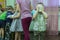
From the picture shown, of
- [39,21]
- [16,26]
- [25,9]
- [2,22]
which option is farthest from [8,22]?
Result: [25,9]

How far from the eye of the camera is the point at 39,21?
7.72 meters

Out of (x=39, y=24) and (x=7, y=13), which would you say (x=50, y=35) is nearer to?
(x=39, y=24)

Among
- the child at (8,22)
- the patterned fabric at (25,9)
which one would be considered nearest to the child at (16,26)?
the child at (8,22)

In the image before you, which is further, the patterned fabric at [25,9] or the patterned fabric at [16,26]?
the patterned fabric at [16,26]

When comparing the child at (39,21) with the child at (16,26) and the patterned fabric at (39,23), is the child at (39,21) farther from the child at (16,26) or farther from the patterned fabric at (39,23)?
the child at (16,26)

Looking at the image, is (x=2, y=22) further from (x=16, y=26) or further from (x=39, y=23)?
(x=39, y=23)

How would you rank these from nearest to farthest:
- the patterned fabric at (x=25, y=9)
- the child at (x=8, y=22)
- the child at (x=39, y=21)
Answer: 1. the patterned fabric at (x=25, y=9)
2. the child at (x=39, y=21)
3. the child at (x=8, y=22)

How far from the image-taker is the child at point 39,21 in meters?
7.69

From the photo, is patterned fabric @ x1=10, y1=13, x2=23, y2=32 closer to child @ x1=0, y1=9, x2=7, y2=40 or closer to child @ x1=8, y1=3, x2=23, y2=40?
child @ x1=8, y1=3, x2=23, y2=40

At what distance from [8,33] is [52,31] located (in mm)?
1590

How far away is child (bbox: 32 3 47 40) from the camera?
7.69 metres

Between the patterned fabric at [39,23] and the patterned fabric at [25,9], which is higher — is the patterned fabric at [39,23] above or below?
below

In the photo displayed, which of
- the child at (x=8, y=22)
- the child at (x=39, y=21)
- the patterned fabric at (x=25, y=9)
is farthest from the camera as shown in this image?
the child at (x=8, y=22)

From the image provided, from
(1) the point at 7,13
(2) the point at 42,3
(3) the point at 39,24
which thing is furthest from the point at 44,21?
(1) the point at 7,13
